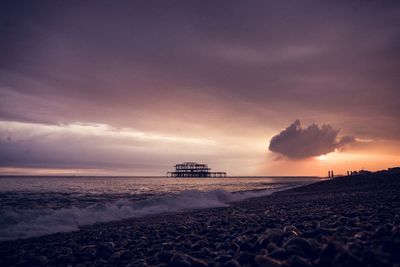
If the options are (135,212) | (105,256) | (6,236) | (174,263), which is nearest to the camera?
(174,263)

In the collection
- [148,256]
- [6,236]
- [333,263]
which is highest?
[333,263]

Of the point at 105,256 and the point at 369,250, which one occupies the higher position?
the point at 369,250

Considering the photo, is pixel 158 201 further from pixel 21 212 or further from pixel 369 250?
pixel 369 250

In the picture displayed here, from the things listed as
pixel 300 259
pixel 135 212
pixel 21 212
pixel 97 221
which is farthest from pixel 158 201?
pixel 300 259

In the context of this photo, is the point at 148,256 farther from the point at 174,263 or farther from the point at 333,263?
the point at 333,263

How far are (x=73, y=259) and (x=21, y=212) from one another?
970 centimetres

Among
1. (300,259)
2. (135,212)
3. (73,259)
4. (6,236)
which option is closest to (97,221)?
(135,212)

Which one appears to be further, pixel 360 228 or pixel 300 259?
pixel 360 228

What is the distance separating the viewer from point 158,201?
64.5 ft

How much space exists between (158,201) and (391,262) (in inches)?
695

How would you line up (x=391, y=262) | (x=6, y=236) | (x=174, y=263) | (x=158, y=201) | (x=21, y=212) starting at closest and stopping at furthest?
(x=391, y=262) < (x=174, y=263) < (x=6, y=236) < (x=21, y=212) < (x=158, y=201)

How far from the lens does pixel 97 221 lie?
43.9ft

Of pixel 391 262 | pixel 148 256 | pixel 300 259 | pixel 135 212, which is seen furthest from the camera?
pixel 135 212

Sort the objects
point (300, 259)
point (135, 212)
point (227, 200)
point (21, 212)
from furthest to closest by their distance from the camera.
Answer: point (227, 200) → point (135, 212) → point (21, 212) → point (300, 259)
